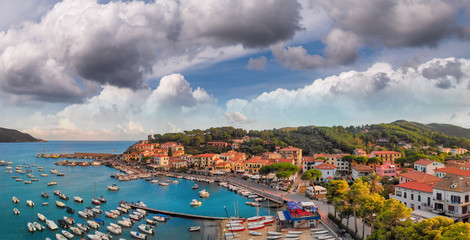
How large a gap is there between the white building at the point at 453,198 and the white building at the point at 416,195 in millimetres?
1226

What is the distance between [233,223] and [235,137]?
90.4 meters

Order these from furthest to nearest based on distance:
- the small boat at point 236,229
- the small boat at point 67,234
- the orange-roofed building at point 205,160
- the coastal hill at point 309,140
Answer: the coastal hill at point 309,140, the orange-roofed building at point 205,160, the small boat at point 236,229, the small boat at point 67,234

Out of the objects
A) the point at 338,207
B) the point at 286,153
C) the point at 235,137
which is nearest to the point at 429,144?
the point at 286,153

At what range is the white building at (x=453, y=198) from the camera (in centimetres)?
2522

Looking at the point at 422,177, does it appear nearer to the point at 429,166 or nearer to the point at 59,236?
the point at 429,166

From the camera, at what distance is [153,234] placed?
100 feet

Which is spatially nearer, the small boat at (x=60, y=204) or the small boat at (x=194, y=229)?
the small boat at (x=194, y=229)

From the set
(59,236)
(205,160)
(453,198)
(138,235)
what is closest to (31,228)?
(59,236)

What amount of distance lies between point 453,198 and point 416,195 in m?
4.48

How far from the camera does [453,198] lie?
84.4 feet

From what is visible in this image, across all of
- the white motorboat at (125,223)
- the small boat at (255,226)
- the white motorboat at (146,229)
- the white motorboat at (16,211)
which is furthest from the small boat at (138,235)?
the white motorboat at (16,211)

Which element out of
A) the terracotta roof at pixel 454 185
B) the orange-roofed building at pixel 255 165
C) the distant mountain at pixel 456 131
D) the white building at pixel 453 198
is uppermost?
the distant mountain at pixel 456 131

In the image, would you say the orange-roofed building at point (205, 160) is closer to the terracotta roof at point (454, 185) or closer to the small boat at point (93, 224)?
the small boat at point (93, 224)

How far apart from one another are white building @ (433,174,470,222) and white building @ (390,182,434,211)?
1.23m
